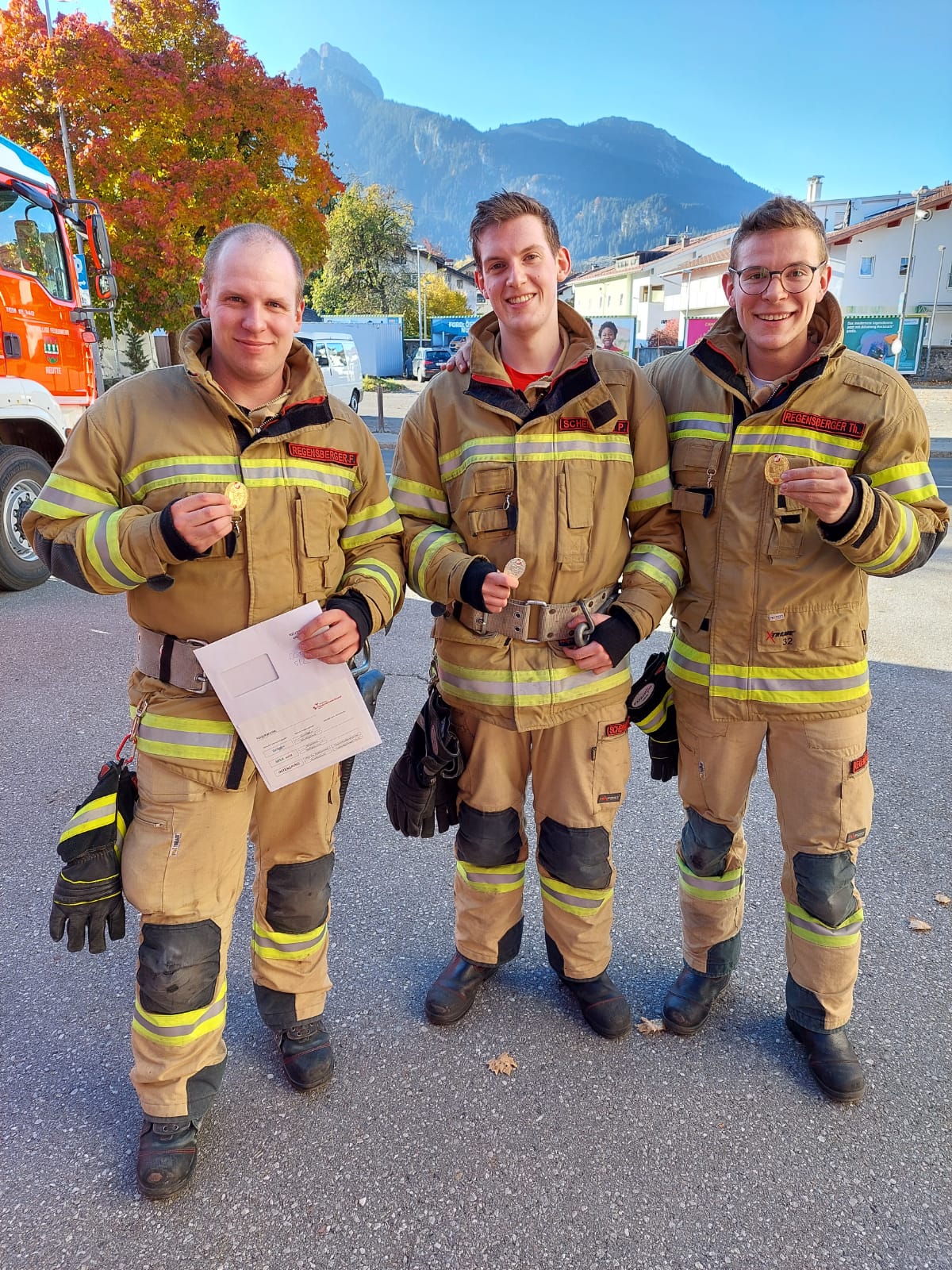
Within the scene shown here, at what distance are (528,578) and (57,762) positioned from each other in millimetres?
2895

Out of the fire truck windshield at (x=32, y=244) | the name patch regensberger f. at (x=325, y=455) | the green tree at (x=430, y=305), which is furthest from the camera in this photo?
the green tree at (x=430, y=305)

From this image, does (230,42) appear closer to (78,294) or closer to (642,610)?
(78,294)

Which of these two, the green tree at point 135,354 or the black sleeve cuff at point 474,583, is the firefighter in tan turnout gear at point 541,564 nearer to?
the black sleeve cuff at point 474,583

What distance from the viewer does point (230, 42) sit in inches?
655

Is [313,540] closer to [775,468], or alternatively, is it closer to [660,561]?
[660,561]

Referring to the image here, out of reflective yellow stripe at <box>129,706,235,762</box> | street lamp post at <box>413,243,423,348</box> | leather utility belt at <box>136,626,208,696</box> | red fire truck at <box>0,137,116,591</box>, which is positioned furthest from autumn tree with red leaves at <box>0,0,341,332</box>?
street lamp post at <box>413,243,423,348</box>

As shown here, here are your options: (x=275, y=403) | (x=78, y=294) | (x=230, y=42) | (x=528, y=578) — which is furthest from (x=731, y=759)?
(x=230, y=42)

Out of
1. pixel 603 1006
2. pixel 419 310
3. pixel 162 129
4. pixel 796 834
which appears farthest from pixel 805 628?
pixel 419 310

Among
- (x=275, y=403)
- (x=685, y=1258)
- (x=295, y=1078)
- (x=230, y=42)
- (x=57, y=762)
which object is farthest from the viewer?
(x=230, y=42)

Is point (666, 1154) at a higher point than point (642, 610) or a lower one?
lower

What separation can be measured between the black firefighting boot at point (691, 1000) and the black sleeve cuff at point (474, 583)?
4.29ft

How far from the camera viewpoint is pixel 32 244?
708cm

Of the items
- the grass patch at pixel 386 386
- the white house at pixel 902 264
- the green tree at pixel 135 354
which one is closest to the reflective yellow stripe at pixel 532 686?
the green tree at pixel 135 354

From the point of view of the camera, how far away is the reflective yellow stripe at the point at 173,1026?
200 centimetres
